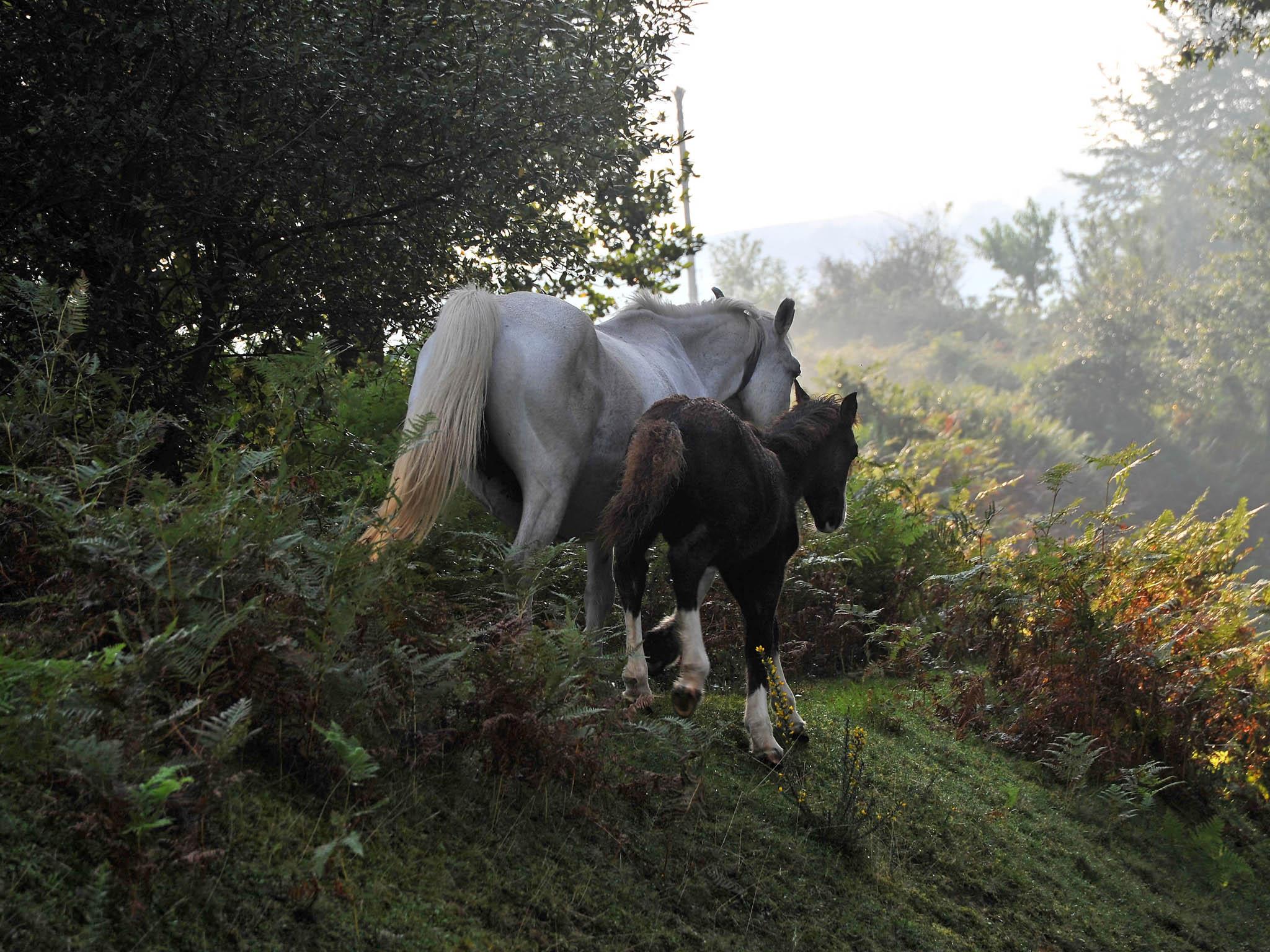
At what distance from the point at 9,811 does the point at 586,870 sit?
169 centimetres

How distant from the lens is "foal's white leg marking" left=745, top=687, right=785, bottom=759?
4.91 meters

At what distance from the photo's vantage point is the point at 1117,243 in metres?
59.2

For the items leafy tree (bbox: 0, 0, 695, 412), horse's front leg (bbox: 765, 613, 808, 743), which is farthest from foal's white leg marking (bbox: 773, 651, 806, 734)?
leafy tree (bbox: 0, 0, 695, 412)

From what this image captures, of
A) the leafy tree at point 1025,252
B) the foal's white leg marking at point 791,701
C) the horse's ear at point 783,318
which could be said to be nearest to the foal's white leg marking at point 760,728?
the foal's white leg marking at point 791,701

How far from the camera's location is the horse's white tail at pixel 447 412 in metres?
4.95

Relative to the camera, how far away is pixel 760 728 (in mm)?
4922

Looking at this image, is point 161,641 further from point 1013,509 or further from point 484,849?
point 1013,509

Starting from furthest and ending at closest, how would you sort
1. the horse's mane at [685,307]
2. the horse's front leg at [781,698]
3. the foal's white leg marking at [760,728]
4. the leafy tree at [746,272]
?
the leafy tree at [746,272] → the horse's mane at [685,307] → the horse's front leg at [781,698] → the foal's white leg marking at [760,728]

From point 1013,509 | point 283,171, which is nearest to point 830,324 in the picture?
point 1013,509

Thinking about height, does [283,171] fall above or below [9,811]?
above

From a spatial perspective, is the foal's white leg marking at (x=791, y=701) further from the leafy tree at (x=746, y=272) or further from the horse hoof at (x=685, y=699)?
the leafy tree at (x=746, y=272)

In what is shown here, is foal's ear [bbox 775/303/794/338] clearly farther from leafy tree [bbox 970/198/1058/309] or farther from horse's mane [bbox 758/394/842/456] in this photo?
leafy tree [bbox 970/198/1058/309]

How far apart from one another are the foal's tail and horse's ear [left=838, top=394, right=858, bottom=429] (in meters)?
1.43

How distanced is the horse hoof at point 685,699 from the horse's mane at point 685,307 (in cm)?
319
